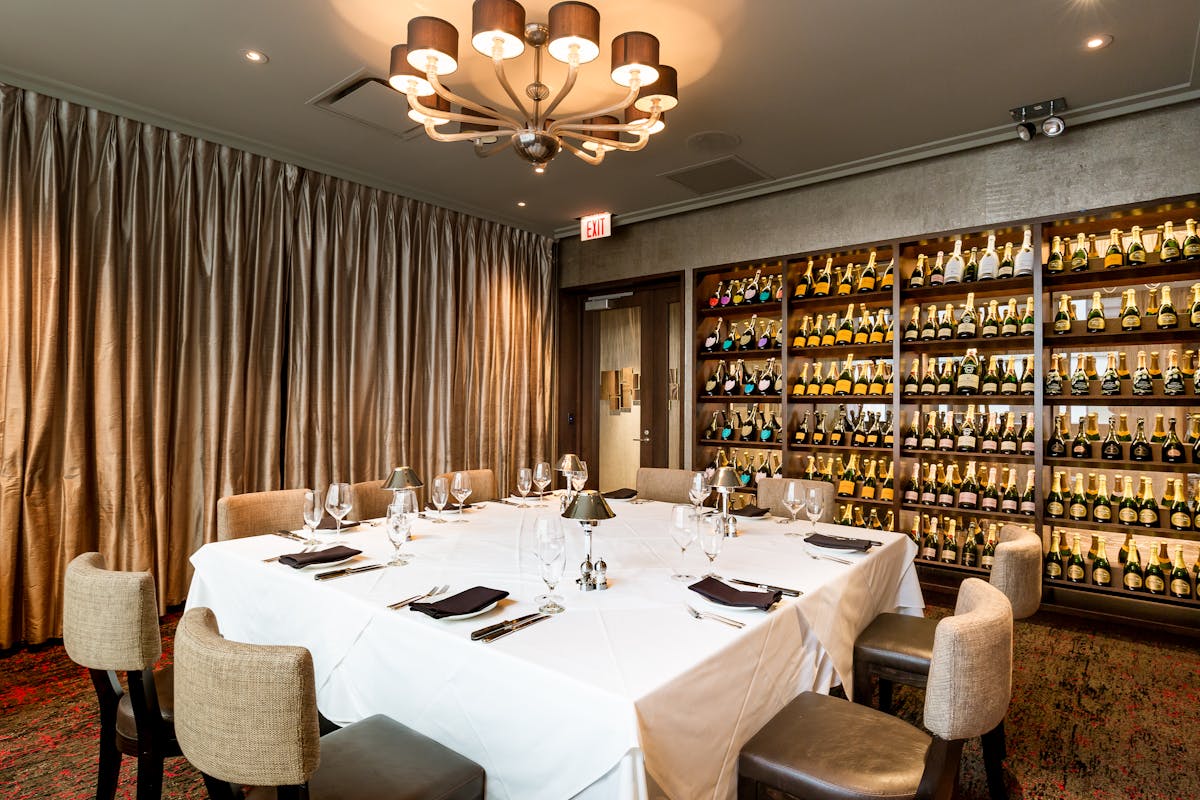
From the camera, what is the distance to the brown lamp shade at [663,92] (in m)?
2.59

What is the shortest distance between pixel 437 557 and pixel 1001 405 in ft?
12.5

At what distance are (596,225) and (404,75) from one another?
3.22 m

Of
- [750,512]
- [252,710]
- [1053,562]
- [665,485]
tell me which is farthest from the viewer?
[1053,562]

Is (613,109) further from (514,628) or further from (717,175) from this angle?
(717,175)

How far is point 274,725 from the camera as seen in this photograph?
3.44 ft

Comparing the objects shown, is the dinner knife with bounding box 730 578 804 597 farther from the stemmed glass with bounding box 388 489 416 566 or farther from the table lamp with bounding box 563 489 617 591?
the stemmed glass with bounding box 388 489 416 566

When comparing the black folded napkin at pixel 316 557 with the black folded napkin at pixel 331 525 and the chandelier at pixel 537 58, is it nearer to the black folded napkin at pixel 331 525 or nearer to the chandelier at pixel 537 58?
the black folded napkin at pixel 331 525

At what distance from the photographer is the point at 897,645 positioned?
2.09m

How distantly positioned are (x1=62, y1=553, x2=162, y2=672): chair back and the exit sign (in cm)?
457

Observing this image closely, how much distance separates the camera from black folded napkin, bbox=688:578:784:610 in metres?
1.61

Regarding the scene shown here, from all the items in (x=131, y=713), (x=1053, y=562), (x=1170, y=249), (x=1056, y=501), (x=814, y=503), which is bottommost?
(x=1053, y=562)

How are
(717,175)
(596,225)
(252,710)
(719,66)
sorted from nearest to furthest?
(252,710) < (719,66) < (717,175) < (596,225)

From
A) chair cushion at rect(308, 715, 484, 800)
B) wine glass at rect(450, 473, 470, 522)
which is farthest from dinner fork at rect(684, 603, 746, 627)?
wine glass at rect(450, 473, 470, 522)

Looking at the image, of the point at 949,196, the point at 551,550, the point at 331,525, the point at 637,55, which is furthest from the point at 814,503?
the point at 949,196
